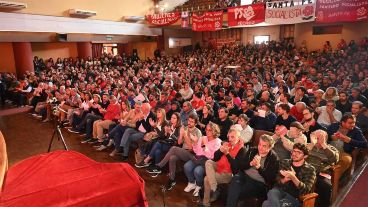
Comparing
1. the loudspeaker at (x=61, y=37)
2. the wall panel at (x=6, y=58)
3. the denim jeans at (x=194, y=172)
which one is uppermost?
the loudspeaker at (x=61, y=37)

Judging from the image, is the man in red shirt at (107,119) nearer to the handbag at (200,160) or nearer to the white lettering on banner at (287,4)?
the handbag at (200,160)

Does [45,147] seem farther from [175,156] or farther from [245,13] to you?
[245,13]

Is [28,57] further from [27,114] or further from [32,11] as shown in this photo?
[27,114]

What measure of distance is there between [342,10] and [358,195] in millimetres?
8137

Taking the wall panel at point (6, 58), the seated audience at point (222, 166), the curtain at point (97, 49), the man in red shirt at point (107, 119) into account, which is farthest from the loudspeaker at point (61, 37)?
the seated audience at point (222, 166)

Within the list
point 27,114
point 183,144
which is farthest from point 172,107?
point 27,114

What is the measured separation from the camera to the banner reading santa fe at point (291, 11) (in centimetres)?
1004

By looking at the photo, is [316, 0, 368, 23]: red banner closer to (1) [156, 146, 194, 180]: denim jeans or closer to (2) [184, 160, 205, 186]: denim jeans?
(1) [156, 146, 194, 180]: denim jeans

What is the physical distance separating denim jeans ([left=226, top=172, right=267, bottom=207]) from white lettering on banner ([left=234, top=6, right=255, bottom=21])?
9.51 meters

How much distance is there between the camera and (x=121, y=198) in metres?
1.80

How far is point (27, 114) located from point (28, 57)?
15.5ft

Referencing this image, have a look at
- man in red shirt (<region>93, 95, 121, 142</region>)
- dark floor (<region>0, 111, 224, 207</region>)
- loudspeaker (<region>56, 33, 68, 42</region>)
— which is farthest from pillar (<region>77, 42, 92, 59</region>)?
man in red shirt (<region>93, 95, 121, 142</region>)

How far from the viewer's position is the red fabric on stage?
5.64 ft

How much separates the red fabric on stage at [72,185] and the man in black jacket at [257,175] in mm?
1612
